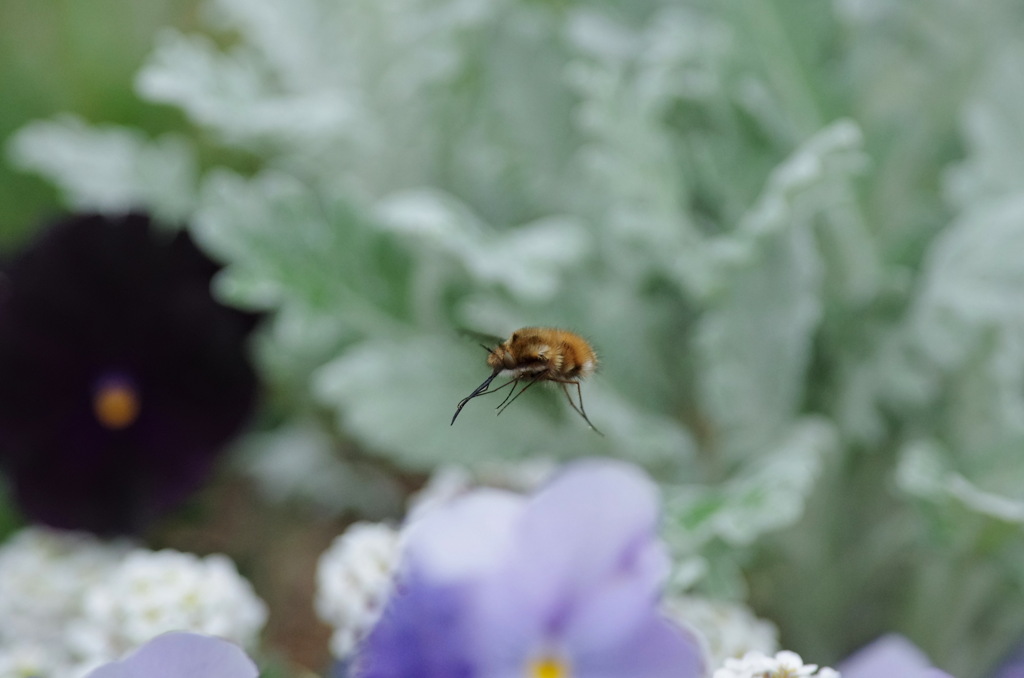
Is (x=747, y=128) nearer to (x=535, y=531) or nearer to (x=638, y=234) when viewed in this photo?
(x=638, y=234)

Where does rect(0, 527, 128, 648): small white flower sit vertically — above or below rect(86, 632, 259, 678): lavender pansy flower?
above

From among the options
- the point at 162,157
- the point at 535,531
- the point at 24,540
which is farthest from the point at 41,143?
the point at 535,531

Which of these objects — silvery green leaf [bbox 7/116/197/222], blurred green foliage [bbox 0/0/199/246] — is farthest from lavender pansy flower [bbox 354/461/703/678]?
blurred green foliage [bbox 0/0/199/246]

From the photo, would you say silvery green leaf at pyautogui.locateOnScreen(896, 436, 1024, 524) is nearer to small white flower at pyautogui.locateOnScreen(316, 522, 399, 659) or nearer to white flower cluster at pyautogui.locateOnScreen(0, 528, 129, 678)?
small white flower at pyautogui.locateOnScreen(316, 522, 399, 659)

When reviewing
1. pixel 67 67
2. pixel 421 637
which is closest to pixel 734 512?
pixel 421 637

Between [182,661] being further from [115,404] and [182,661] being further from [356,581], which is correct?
[115,404]
